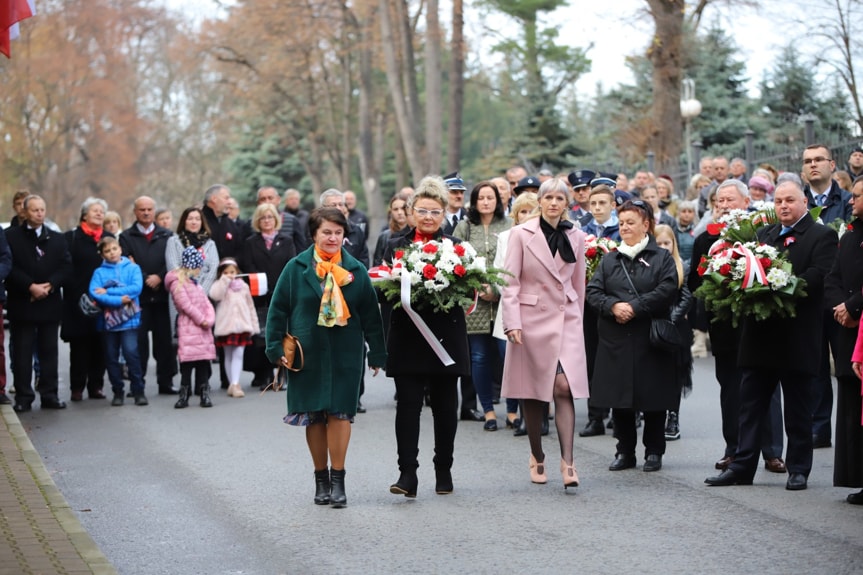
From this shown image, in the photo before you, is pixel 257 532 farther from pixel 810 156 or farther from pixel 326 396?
pixel 810 156

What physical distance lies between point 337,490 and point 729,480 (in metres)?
2.81

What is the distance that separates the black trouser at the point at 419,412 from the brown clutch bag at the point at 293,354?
79 centimetres

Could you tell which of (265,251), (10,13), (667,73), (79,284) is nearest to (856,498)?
(10,13)

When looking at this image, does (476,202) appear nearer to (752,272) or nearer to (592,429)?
(592,429)

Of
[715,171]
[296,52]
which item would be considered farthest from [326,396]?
[296,52]

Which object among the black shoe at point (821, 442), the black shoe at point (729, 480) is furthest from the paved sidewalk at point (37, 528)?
the black shoe at point (821, 442)

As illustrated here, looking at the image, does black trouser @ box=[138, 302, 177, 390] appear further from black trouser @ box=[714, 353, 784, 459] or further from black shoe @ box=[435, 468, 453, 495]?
black trouser @ box=[714, 353, 784, 459]

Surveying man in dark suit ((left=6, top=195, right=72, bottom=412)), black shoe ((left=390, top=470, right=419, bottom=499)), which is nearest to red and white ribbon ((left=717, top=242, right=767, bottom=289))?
black shoe ((left=390, top=470, right=419, bottom=499))

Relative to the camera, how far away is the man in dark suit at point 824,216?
11305 mm

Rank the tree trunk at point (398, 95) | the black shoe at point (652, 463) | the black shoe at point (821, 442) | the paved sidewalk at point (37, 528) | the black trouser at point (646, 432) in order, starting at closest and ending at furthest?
the paved sidewalk at point (37, 528) < the black shoe at point (652, 463) < the black trouser at point (646, 432) < the black shoe at point (821, 442) < the tree trunk at point (398, 95)

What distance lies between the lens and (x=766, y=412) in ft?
32.0

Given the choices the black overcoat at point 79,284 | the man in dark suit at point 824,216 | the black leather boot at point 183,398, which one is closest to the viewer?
the man in dark suit at point 824,216

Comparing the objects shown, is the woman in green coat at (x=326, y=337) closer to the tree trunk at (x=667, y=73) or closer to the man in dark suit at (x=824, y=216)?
the man in dark suit at (x=824, y=216)

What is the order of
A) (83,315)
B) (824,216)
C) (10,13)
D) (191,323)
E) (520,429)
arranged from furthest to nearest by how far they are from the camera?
(83,315) → (191,323) → (824,216) → (520,429) → (10,13)
